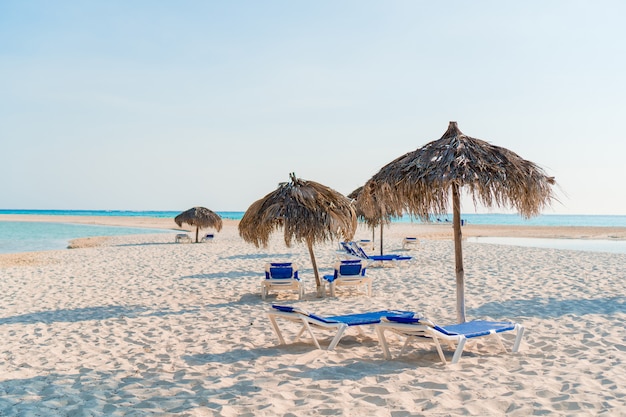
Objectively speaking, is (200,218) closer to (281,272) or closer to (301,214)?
(281,272)

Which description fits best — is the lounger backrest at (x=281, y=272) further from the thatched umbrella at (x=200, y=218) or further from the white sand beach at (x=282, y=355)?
the thatched umbrella at (x=200, y=218)

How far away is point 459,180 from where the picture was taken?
5051 millimetres

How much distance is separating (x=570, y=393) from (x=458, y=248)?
2.15 meters

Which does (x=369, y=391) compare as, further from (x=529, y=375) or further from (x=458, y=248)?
(x=458, y=248)

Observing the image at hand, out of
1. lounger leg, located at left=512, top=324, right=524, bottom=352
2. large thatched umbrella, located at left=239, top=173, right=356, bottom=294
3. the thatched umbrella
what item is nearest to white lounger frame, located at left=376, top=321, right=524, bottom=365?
lounger leg, located at left=512, top=324, right=524, bottom=352

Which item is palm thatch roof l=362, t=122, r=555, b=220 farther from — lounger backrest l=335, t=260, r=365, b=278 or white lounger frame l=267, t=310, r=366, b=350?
lounger backrest l=335, t=260, r=365, b=278

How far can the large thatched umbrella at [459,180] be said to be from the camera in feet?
16.6

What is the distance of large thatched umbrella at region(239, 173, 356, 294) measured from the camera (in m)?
7.89

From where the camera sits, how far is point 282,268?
806 cm

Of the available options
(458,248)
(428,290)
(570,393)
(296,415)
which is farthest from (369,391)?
(428,290)

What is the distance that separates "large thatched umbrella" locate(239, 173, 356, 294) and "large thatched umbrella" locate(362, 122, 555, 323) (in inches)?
93.8

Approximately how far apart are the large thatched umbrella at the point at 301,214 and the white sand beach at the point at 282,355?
3.39ft

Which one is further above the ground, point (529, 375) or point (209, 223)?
point (209, 223)

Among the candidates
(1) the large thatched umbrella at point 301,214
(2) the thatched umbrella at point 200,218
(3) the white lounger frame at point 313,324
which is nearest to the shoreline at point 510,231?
(2) the thatched umbrella at point 200,218
